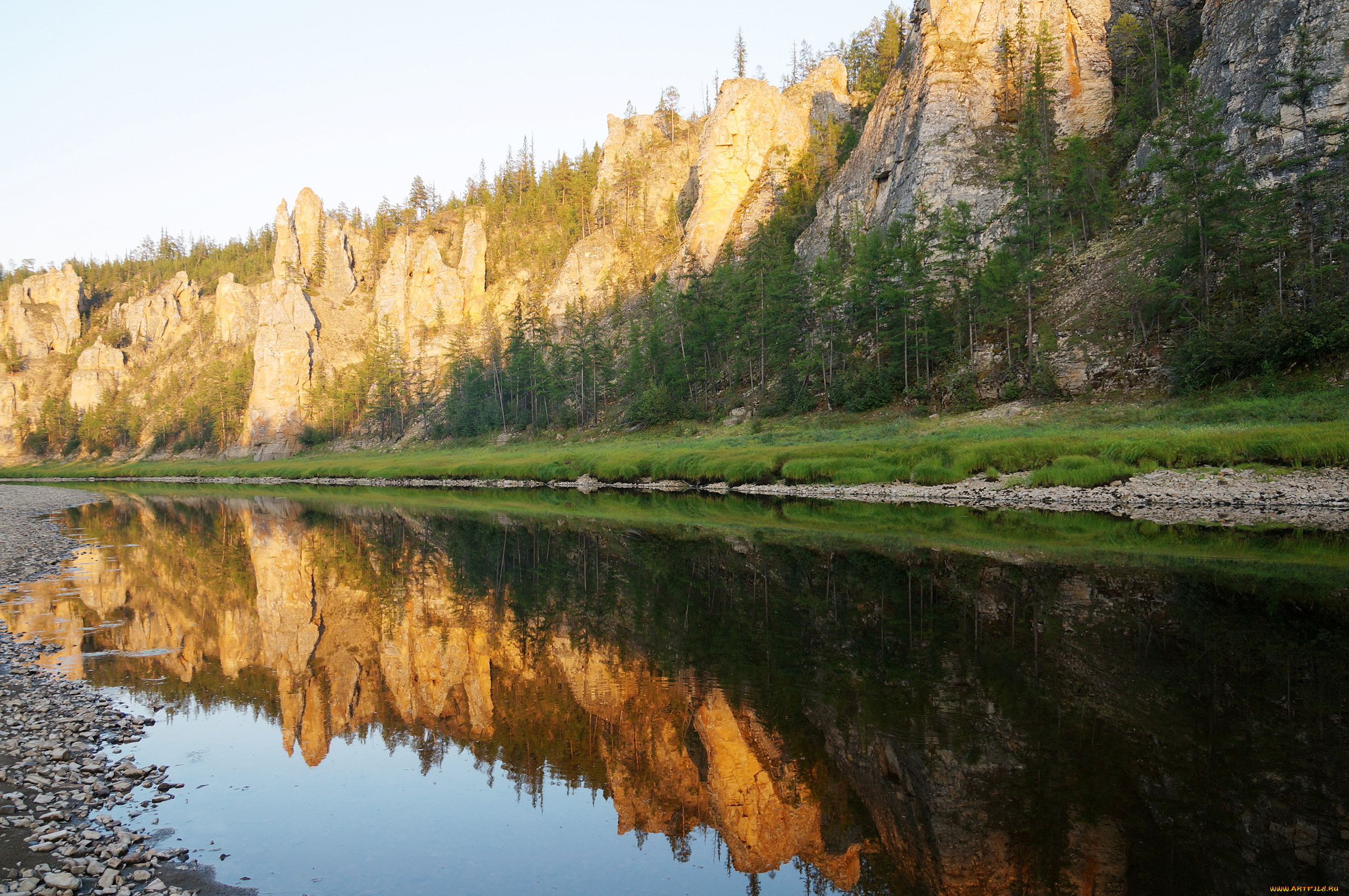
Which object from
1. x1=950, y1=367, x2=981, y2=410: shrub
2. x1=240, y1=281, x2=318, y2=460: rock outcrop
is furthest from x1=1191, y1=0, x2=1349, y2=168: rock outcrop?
x1=240, y1=281, x2=318, y2=460: rock outcrop

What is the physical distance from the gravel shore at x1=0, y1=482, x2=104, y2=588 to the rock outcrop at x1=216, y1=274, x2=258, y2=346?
3622 inches

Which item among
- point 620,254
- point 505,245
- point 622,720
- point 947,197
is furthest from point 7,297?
point 622,720

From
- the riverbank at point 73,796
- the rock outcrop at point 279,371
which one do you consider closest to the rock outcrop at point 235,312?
the rock outcrop at point 279,371

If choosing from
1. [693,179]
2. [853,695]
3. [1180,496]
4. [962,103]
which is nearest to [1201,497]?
[1180,496]

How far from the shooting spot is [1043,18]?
68875 mm

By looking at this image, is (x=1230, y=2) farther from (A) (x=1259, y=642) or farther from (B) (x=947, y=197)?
(A) (x=1259, y=642)

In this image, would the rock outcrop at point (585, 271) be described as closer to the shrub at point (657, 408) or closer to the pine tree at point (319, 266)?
the shrub at point (657, 408)

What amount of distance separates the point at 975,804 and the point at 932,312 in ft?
169

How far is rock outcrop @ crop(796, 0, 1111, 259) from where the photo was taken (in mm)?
62688

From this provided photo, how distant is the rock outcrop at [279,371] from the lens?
11675 cm

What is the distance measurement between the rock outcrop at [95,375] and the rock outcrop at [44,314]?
11421mm

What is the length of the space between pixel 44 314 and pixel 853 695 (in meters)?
215

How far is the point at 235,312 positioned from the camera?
Result: 146 metres

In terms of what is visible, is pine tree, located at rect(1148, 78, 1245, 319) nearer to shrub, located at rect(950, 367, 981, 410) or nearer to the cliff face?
shrub, located at rect(950, 367, 981, 410)
